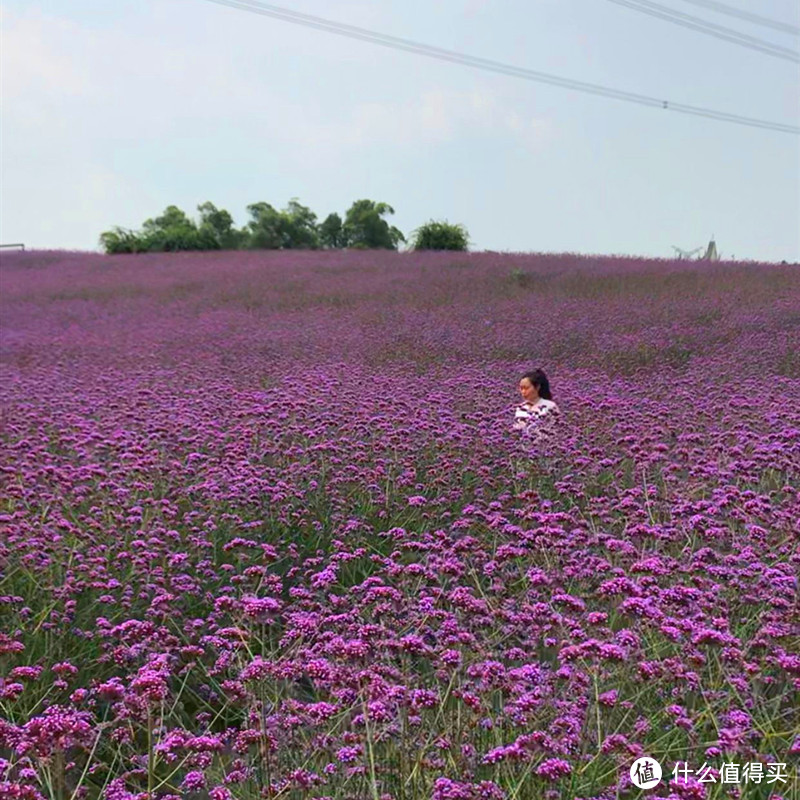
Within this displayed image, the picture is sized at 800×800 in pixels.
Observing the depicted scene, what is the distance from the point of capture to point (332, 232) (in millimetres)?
33969

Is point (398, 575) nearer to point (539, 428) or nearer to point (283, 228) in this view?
point (539, 428)

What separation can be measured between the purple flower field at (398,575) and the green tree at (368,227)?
24081 mm

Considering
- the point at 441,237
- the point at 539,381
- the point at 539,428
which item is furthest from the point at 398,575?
the point at 441,237

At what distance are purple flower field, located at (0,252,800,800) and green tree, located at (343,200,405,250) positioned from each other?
948 inches

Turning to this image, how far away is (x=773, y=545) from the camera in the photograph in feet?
12.9

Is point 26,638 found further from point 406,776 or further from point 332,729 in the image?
point 406,776

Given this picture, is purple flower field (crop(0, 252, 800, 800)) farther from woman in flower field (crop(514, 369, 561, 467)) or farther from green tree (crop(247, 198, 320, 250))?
green tree (crop(247, 198, 320, 250))

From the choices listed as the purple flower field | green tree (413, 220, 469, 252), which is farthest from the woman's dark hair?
green tree (413, 220, 469, 252)

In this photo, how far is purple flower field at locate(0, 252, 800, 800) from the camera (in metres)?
2.36

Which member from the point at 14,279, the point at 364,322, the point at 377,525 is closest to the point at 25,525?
the point at 377,525

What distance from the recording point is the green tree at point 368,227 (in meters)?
33.7

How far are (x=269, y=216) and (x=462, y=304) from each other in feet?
66.8

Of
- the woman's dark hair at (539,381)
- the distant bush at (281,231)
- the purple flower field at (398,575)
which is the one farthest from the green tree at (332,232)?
the woman's dark hair at (539,381)

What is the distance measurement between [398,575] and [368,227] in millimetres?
30652
